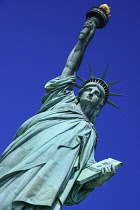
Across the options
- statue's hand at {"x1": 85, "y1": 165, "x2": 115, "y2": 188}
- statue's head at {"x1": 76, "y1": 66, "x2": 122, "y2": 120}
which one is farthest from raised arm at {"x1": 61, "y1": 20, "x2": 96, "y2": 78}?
statue's hand at {"x1": 85, "y1": 165, "x2": 115, "y2": 188}

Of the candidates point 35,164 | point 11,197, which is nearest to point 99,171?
point 35,164

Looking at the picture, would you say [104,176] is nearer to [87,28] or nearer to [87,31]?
[87,31]

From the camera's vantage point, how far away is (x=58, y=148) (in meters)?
10.7

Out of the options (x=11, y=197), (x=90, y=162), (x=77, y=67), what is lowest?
(x=11, y=197)

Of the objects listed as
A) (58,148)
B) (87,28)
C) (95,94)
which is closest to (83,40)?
(87,28)

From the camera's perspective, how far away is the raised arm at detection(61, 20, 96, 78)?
524 inches

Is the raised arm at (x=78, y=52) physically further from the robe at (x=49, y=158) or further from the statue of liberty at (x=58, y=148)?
the robe at (x=49, y=158)

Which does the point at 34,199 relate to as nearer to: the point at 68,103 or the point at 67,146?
the point at 67,146

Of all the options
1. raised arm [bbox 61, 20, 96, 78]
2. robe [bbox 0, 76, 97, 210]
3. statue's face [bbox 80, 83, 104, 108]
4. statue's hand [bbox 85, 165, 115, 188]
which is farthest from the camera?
raised arm [bbox 61, 20, 96, 78]

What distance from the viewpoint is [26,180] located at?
9.89 meters

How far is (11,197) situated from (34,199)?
0.47m

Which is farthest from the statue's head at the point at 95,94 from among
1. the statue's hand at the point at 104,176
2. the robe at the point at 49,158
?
the statue's hand at the point at 104,176

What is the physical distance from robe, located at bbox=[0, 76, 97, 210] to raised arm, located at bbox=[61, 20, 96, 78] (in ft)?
2.47

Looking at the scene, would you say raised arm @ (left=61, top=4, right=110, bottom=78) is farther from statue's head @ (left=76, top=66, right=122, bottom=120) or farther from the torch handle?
statue's head @ (left=76, top=66, right=122, bottom=120)
